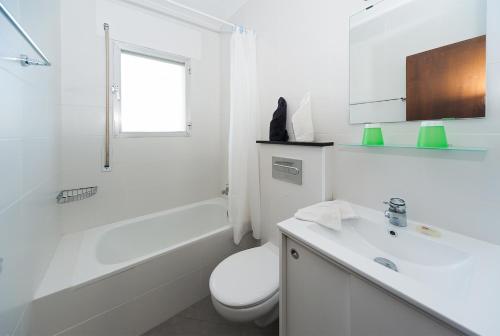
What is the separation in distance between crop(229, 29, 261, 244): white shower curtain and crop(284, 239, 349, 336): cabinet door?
82cm

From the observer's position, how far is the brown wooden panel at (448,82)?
30.6 inches

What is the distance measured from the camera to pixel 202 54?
7.38 ft

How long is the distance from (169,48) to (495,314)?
253 cm

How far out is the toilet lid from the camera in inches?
41.5

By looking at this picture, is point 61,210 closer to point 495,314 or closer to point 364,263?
point 364,263

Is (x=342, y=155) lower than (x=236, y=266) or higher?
higher

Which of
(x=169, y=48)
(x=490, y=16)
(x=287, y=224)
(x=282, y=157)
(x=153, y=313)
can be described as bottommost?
(x=153, y=313)

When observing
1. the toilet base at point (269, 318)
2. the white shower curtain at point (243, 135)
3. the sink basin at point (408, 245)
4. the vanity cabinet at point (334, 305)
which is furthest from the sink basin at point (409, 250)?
the white shower curtain at point (243, 135)

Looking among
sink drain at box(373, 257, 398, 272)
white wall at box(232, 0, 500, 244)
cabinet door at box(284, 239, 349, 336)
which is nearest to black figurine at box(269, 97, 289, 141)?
white wall at box(232, 0, 500, 244)

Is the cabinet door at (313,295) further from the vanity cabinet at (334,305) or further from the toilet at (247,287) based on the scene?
the toilet at (247,287)

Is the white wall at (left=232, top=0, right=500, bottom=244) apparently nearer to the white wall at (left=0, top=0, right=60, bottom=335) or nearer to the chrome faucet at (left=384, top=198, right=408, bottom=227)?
the chrome faucet at (left=384, top=198, right=408, bottom=227)

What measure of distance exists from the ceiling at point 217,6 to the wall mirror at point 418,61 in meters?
1.38

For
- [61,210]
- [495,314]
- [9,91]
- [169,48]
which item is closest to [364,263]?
[495,314]

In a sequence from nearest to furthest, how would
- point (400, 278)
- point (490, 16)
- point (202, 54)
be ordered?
point (400, 278)
point (490, 16)
point (202, 54)
